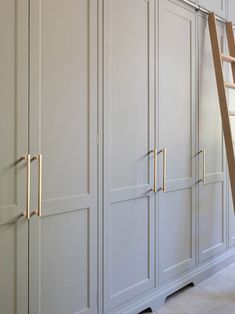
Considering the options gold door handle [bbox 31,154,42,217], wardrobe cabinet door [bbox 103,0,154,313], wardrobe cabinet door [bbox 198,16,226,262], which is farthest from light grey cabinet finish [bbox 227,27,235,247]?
gold door handle [bbox 31,154,42,217]

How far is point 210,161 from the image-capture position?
2.45m

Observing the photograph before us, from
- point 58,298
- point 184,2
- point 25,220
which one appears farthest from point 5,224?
point 184,2

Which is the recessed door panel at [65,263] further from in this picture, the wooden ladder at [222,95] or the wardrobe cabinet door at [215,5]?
the wardrobe cabinet door at [215,5]

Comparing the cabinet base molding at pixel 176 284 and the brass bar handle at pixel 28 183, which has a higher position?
the brass bar handle at pixel 28 183

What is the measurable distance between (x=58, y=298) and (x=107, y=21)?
1511 mm

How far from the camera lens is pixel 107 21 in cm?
167

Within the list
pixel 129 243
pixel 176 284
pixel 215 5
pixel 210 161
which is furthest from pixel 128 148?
pixel 215 5

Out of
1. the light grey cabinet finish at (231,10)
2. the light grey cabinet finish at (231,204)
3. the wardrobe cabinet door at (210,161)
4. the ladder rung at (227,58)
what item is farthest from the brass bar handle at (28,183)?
the light grey cabinet finish at (231,10)

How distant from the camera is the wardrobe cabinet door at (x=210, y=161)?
7.72 ft

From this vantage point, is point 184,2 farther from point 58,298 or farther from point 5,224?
point 58,298

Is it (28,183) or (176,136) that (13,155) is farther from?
(176,136)

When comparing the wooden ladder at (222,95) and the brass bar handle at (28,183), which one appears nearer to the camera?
the brass bar handle at (28,183)

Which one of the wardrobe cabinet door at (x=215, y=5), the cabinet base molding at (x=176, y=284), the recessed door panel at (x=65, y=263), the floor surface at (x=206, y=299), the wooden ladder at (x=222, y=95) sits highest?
the wardrobe cabinet door at (x=215, y=5)

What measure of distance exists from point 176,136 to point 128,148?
492mm
